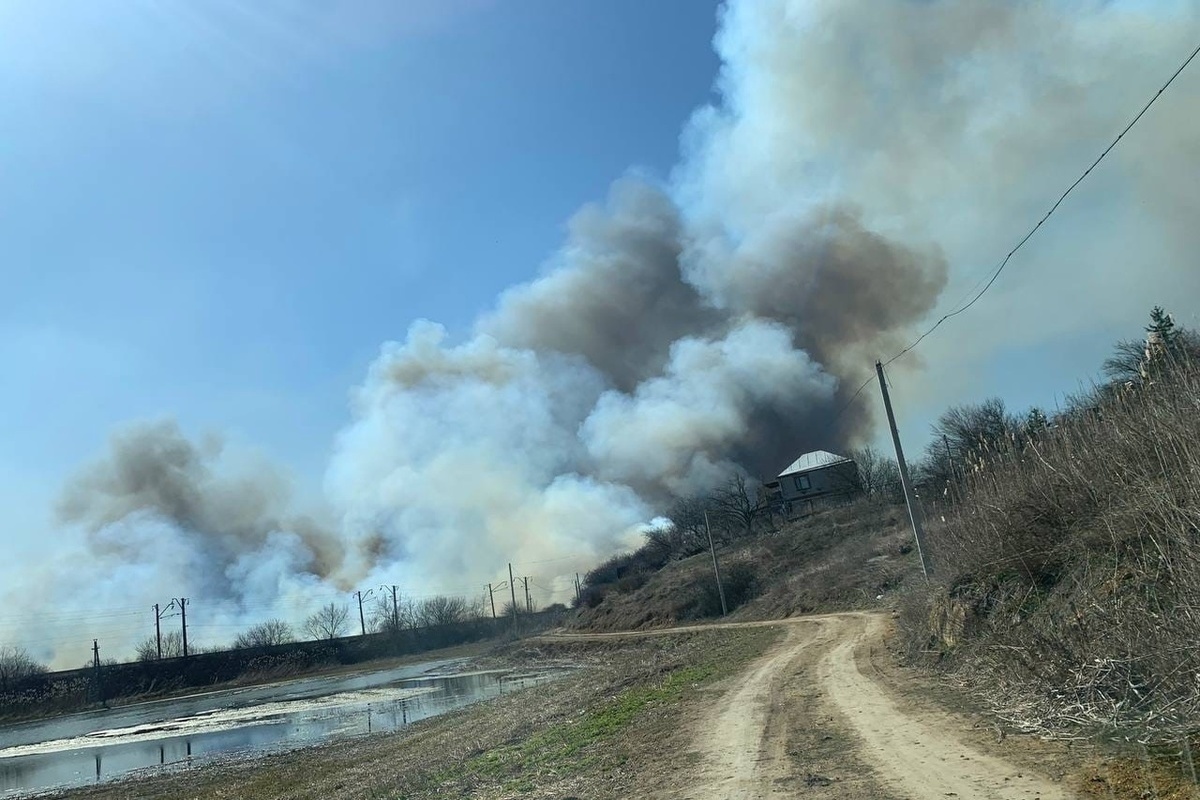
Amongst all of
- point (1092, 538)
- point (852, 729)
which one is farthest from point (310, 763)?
point (1092, 538)

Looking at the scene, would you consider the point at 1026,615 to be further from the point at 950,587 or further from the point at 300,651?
the point at 300,651

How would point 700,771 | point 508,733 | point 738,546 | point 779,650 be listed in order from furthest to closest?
point 738,546
point 779,650
point 508,733
point 700,771

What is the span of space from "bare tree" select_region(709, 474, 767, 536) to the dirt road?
6927 cm

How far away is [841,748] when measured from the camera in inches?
382

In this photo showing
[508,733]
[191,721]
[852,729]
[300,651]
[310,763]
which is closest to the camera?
[852,729]

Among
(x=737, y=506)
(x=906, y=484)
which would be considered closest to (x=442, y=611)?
(x=737, y=506)

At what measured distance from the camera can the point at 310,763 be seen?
69.6 ft

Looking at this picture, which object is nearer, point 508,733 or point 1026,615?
point 1026,615

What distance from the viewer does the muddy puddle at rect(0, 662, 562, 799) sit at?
2803 centimetres

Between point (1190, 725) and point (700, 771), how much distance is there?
5.19 metres

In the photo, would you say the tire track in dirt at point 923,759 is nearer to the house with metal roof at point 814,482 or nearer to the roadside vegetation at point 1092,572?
the roadside vegetation at point 1092,572

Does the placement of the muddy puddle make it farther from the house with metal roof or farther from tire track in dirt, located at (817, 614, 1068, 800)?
the house with metal roof

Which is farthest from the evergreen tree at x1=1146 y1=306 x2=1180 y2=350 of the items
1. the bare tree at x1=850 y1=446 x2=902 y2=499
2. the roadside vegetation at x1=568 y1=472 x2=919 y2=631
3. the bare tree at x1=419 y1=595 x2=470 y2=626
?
the bare tree at x1=419 y1=595 x2=470 y2=626

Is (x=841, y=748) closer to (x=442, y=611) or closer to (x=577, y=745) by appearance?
(x=577, y=745)
